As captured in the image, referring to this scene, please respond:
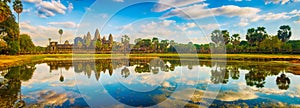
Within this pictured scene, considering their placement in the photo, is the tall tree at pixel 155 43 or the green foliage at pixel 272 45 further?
the tall tree at pixel 155 43

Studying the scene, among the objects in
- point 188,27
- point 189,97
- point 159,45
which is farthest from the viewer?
point 159,45

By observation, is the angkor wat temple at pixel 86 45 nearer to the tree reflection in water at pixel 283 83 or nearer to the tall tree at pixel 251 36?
the tall tree at pixel 251 36

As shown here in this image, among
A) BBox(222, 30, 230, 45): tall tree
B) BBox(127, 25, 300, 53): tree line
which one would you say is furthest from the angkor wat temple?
BBox(222, 30, 230, 45): tall tree

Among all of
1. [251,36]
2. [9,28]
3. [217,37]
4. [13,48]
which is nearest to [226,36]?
[217,37]

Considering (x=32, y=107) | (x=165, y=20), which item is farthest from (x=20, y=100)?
(x=165, y=20)

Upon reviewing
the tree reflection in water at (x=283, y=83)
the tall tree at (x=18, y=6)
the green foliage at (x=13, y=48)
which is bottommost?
the tree reflection in water at (x=283, y=83)

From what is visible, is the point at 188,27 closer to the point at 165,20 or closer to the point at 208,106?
the point at 165,20

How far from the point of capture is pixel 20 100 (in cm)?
1271

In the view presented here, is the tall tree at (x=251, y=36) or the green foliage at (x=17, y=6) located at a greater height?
the green foliage at (x=17, y=6)

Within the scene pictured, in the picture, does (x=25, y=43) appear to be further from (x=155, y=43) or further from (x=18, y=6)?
(x=155, y=43)

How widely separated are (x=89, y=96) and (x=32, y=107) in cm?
385

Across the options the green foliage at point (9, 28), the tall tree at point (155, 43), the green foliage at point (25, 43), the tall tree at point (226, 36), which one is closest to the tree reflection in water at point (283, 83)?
the green foliage at point (9, 28)

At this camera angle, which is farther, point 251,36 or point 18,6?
point 251,36

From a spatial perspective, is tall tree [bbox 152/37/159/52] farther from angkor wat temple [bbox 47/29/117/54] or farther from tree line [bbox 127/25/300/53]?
angkor wat temple [bbox 47/29/117/54]
